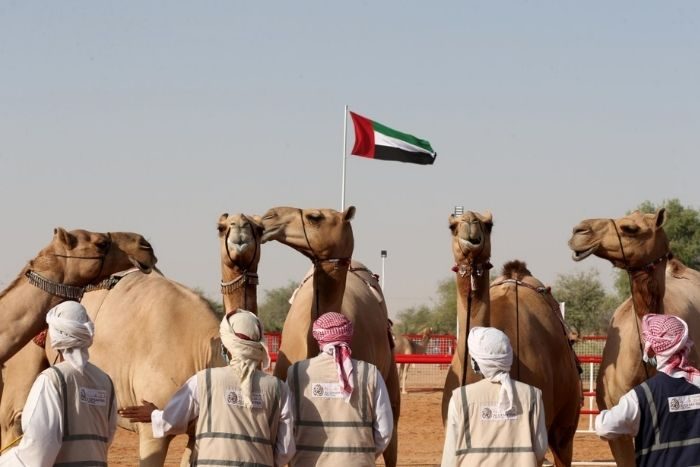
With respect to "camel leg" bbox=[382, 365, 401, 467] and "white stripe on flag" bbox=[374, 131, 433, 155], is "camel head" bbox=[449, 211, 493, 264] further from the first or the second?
"white stripe on flag" bbox=[374, 131, 433, 155]

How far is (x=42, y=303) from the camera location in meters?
8.41

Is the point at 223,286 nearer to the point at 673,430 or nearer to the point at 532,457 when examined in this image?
the point at 532,457

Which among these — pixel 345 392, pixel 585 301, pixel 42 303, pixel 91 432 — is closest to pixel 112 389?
pixel 91 432

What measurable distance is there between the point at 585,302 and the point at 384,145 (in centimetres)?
4147

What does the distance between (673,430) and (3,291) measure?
4.56 m

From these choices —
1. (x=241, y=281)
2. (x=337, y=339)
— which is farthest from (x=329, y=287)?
(x=337, y=339)

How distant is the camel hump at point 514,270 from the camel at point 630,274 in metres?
1.64

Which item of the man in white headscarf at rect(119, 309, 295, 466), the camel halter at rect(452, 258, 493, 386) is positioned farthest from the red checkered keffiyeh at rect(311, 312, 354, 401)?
the camel halter at rect(452, 258, 493, 386)

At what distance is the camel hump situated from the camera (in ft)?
37.0

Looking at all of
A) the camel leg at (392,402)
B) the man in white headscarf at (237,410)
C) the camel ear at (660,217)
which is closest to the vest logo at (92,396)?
the man in white headscarf at (237,410)

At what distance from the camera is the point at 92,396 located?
6.59 m

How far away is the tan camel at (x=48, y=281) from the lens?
8406 millimetres

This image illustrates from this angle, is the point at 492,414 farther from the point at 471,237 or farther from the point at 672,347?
the point at 471,237

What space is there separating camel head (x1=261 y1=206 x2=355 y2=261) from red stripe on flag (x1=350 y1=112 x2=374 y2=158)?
733cm
